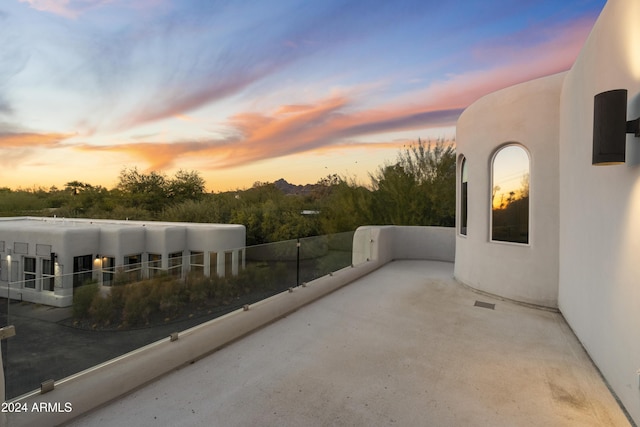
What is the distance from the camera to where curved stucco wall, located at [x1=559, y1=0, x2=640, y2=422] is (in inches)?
84.8

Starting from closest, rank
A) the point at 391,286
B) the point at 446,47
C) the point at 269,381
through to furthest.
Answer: the point at 269,381, the point at 391,286, the point at 446,47

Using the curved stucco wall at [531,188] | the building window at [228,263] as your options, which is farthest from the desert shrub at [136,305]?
the curved stucco wall at [531,188]

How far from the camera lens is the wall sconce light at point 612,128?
195cm

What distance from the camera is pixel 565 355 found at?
128 inches

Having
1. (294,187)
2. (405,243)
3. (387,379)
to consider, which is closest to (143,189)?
(294,187)

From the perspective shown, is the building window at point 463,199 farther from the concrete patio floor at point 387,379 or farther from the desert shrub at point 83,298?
the desert shrub at point 83,298

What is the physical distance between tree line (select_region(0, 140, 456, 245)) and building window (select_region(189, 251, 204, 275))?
1110 cm

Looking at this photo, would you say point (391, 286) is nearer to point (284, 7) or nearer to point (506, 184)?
point (506, 184)

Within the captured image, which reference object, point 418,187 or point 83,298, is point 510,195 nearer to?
point 83,298

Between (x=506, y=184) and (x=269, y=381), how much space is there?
4953 mm

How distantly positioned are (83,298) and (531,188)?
6.02 meters

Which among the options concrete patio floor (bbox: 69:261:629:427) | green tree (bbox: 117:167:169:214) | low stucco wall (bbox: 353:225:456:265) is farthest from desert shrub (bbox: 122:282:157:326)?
green tree (bbox: 117:167:169:214)

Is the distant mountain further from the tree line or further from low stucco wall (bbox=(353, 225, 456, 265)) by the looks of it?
low stucco wall (bbox=(353, 225, 456, 265))

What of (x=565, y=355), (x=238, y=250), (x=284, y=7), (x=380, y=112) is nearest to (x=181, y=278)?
(x=238, y=250)
